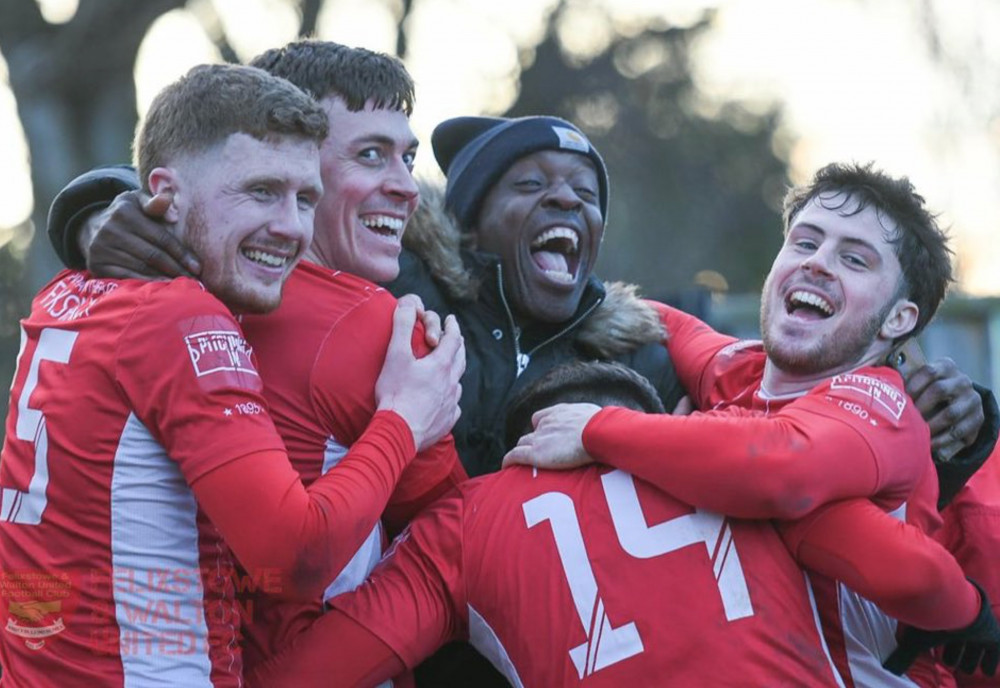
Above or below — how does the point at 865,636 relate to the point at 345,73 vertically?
below

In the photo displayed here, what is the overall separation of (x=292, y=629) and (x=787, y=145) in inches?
944

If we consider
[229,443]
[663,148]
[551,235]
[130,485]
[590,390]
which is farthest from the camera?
[663,148]

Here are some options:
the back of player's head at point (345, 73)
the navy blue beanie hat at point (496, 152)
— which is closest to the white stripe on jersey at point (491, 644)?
the back of player's head at point (345, 73)

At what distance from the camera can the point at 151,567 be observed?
307 cm

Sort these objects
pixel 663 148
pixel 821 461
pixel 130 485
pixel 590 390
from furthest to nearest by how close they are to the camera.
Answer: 1. pixel 663 148
2. pixel 590 390
3. pixel 821 461
4. pixel 130 485

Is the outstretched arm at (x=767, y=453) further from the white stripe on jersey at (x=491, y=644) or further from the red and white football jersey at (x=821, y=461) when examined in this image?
the white stripe on jersey at (x=491, y=644)

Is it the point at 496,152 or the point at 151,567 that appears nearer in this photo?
the point at 151,567

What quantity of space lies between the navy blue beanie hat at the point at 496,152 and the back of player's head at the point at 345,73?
775 millimetres

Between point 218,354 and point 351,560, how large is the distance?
0.68m

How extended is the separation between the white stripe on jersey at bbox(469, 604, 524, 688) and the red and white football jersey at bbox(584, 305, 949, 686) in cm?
48

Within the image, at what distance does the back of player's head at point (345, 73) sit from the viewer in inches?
148

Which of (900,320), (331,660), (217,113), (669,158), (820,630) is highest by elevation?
(217,113)

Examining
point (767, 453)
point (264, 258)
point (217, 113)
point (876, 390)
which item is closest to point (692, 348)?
point (876, 390)

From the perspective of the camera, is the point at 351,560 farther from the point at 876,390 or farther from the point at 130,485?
the point at 876,390
